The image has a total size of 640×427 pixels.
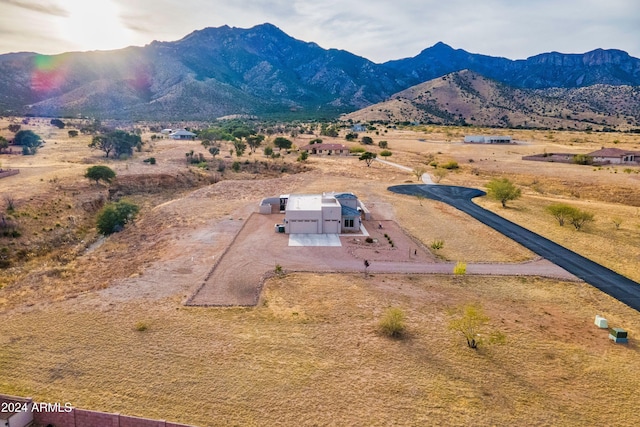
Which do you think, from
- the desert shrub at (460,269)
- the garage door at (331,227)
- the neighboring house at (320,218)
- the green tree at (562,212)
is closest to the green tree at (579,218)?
the green tree at (562,212)

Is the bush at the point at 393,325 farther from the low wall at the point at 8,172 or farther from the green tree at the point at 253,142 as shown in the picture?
the green tree at the point at 253,142

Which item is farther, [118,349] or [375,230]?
[375,230]

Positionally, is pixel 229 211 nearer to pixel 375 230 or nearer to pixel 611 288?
pixel 375 230

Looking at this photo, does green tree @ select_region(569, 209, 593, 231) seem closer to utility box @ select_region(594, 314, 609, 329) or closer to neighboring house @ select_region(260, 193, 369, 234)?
neighboring house @ select_region(260, 193, 369, 234)

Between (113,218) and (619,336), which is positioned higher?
(113,218)

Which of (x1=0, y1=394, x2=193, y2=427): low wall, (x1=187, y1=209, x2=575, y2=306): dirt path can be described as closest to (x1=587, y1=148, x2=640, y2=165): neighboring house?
(x1=187, y1=209, x2=575, y2=306): dirt path

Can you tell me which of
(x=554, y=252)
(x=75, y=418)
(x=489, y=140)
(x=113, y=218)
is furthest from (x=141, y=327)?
(x=489, y=140)

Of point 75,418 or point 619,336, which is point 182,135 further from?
point 619,336

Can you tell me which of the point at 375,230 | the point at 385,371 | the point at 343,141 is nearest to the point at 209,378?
the point at 385,371
